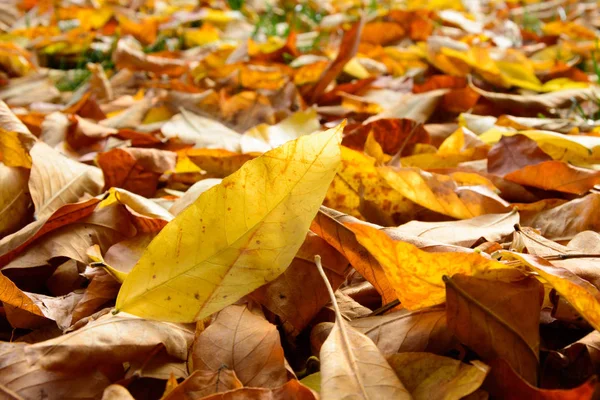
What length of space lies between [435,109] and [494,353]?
40.4 inches

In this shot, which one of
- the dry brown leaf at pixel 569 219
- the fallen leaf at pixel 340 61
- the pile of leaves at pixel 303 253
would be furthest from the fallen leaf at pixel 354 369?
the fallen leaf at pixel 340 61

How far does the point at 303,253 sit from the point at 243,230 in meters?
0.12

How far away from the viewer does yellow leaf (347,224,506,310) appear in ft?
1.86

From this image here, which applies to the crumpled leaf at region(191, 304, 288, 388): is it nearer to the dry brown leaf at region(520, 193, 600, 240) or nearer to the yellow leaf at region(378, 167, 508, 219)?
the yellow leaf at region(378, 167, 508, 219)

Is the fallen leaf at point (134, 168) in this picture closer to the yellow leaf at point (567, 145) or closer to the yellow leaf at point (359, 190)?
the yellow leaf at point (359, 190)

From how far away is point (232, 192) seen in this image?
593 mm

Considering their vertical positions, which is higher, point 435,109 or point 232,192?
point 232,192

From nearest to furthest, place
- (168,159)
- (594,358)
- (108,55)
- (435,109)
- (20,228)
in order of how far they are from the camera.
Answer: (594,358), (20,228), (168,159), (435,109), (108,55)

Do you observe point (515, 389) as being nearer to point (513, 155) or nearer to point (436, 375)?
point (436, 375)

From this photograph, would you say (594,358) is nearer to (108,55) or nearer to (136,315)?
(136,315)

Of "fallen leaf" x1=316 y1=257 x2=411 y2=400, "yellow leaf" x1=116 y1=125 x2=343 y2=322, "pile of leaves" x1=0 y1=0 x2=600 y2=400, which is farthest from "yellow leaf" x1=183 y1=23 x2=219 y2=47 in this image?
"fallen leaf" x1=316 y1=257 x2=411 y2=400

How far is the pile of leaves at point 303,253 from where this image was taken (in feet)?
1.79

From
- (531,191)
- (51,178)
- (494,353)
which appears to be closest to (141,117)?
(51,178)

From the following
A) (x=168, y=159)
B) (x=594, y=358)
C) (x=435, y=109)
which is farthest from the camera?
(x=435, y=109)
